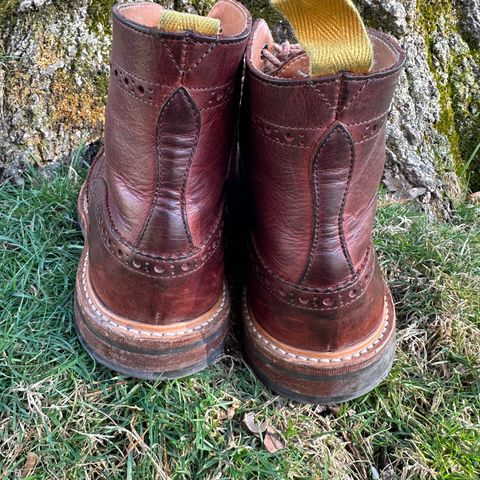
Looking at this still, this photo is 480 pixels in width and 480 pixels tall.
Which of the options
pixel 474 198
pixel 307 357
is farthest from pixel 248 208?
pixel 474 198

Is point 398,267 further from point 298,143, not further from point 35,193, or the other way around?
point 35,193

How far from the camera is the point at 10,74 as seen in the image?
1.85m

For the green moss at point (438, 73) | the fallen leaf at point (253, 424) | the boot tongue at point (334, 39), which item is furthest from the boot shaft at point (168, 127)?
the green moss at point (438, 73)

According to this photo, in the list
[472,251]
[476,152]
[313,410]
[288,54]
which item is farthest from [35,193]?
[476,152]

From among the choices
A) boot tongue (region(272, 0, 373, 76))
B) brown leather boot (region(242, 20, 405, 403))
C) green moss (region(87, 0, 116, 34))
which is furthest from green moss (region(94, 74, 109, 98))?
boot tongue (region(272, 0, 373, 76))

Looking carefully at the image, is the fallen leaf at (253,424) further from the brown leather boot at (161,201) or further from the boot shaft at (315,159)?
the boot shaft at (315,159)

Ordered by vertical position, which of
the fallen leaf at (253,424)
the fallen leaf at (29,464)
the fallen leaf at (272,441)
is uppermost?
the fallen leaf at (253,424)

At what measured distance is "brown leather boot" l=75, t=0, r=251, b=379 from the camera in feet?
3.67

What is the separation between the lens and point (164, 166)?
1.19 metres

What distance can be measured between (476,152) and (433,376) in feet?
3.90

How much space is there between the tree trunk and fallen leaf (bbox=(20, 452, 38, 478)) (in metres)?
0.98

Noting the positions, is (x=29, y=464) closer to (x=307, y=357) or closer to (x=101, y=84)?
(x=307, y=357)

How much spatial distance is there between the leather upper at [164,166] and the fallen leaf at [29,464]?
347 millimetres

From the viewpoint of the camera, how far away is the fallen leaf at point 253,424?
4.45ft
